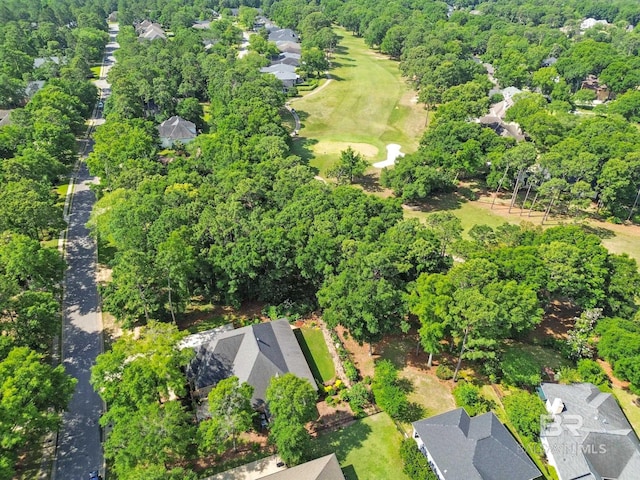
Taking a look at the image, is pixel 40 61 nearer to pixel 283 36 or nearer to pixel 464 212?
pixel 283 36

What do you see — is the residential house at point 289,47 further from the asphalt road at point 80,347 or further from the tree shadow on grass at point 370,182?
the asphalt road at point 80,347

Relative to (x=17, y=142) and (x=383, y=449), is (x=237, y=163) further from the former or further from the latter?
(x=383, y=449)

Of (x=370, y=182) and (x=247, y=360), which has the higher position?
(x=370, y=182)

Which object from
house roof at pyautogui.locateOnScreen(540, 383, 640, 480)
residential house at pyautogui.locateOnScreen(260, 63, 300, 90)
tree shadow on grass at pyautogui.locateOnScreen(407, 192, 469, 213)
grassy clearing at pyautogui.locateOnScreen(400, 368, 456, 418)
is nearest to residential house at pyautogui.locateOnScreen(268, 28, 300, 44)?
residential house at pyautogui.locateOnScreen(260, 63, 300, 90)

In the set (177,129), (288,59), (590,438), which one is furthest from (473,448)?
(288,59)

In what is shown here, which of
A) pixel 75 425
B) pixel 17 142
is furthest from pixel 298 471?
pixel 17 142

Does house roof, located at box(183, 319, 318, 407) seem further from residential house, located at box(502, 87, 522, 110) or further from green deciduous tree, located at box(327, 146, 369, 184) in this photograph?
residential house, located at box(502, 87, 522, 110)
